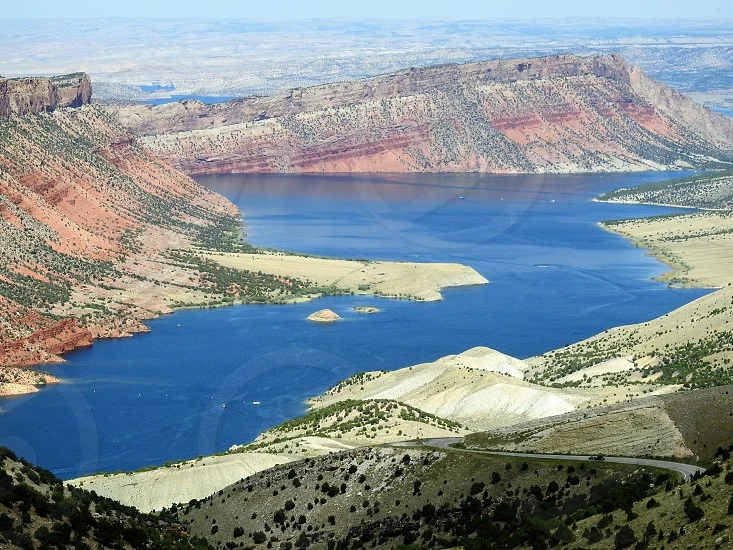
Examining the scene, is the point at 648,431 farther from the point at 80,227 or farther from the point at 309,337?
the point at 80,227

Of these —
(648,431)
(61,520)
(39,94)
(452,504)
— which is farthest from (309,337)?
(39,94)

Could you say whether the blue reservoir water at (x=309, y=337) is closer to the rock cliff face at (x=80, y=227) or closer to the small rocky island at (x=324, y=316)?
the small rocky island at (x=324, y=316)

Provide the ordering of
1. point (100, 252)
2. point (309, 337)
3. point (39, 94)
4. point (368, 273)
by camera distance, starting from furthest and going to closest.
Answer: point (39, 94) < point (368, 273) < point (100, 252) < point (309, 337)

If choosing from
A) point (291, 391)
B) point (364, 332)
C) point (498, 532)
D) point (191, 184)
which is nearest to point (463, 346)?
point (364, 332)

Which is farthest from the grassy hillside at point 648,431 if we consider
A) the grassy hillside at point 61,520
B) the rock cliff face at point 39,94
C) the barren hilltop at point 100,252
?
the rock cliff face at point 39,94

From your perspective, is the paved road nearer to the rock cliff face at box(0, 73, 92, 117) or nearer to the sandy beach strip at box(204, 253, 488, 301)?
the sandy beach strip at box(204, 253, 488, 301)

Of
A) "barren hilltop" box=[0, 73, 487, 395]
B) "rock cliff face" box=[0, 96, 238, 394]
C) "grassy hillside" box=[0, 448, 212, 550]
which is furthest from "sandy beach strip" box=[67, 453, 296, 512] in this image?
"barren hilltop" box=[0, 73, 487, 395]
